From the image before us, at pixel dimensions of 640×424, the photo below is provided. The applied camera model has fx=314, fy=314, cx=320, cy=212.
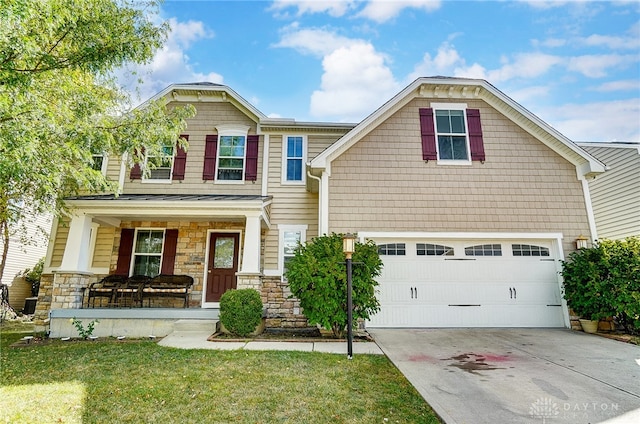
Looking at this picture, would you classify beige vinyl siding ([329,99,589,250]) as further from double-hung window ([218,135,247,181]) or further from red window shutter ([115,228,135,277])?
red window shutter ([115,228,135,277])

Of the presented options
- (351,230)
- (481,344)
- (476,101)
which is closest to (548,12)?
(476,101)

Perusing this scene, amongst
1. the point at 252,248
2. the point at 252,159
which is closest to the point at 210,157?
the point at 252,159

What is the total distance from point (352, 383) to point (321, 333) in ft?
9.90

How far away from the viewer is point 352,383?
3.85 m

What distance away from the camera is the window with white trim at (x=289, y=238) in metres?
9.14

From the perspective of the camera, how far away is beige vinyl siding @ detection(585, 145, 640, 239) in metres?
9.68

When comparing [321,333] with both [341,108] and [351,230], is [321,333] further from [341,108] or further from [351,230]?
[341,108]

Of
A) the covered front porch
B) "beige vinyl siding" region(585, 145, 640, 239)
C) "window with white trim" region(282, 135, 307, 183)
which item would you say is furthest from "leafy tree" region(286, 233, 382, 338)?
"beige vinyl siding" region(585, 145, 640, 239)

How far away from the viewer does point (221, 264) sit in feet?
30.4

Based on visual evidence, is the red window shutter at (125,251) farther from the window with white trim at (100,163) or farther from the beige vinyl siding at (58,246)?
the window with white trim at (100,163)

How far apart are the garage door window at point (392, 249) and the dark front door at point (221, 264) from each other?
4.27m

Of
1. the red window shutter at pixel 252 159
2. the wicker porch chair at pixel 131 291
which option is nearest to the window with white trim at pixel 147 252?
the wicker porch chair at pixel 131 291

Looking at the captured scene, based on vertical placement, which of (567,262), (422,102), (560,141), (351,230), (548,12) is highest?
(548,12)

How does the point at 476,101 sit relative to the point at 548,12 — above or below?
below
